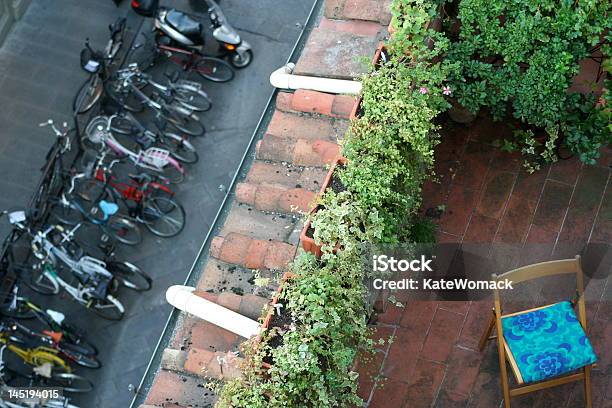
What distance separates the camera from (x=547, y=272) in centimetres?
520

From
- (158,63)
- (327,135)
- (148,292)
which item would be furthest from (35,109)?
(327,135)

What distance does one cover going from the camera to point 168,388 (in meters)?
5.18

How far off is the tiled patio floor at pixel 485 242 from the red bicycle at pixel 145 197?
3968mm

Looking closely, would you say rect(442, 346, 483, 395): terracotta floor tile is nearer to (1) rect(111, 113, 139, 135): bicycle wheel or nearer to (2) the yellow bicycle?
(2) the yellow bicycle

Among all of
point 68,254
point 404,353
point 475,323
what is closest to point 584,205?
point 475,323

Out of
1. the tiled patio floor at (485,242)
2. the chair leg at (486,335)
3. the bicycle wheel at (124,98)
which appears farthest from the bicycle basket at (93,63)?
the chair leg at (486,335)

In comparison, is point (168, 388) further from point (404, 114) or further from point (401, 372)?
point (404, 114)

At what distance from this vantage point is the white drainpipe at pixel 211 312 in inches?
198

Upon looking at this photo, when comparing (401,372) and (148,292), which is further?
(148,292)

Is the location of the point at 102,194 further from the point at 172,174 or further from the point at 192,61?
the point at 192,61

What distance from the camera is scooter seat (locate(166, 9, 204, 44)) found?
33.6 feet

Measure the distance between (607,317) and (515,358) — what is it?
2.96 ft

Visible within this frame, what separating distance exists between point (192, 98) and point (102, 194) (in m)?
1.71

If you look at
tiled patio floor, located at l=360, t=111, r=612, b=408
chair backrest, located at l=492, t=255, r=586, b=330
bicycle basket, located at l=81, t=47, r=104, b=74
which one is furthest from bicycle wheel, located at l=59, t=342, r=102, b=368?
chair backrest, located at l=492, t=255, r=586, b=330
